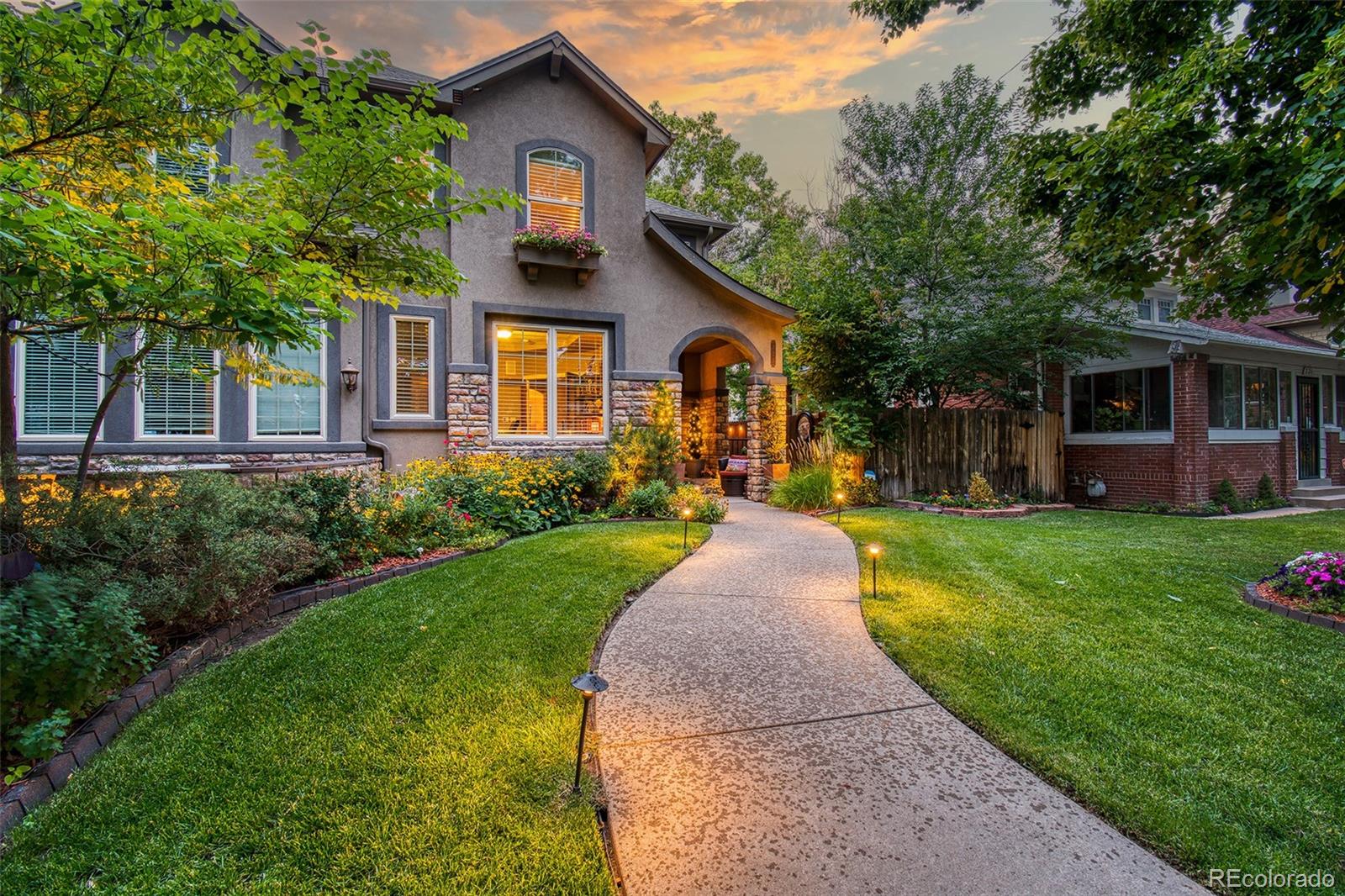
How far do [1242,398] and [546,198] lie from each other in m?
14.6

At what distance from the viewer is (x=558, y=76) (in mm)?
9703

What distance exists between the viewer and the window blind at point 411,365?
8.68m

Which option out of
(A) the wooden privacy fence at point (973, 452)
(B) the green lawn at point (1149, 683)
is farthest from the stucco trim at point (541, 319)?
(B) the green lawn at point (1149, 683)

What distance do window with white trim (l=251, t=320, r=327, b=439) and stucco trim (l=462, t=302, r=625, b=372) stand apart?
7.14 ft

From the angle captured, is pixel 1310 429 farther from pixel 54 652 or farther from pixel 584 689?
pixel 54 652

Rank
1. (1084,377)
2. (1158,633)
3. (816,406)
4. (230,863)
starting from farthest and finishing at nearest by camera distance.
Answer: (1084,377) → (816,406) → (1158,633) → (230,863)

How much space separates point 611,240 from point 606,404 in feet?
9.62

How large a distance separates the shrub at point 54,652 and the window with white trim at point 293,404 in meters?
5.65

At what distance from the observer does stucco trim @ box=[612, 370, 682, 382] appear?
32.5 feet

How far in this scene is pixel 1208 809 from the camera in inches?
83.9

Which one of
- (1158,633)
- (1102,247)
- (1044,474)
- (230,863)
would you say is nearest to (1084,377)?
(1044,474)

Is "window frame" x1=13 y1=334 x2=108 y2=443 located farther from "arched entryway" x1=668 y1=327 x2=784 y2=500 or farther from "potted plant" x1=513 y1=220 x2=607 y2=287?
"arched entryway" x1=668 y1=327 x2=784 y2=500

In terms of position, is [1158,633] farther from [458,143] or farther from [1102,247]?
[458,143]

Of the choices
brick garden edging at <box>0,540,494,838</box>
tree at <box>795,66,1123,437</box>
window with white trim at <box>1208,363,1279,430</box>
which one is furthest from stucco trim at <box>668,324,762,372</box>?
window with white trim at <box>1208,363,1279,430</box>
